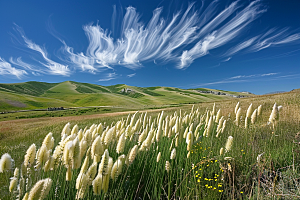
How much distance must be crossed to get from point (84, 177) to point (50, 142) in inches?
35.7

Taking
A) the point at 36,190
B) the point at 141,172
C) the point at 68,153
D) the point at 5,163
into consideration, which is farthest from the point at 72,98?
the point at 36,190

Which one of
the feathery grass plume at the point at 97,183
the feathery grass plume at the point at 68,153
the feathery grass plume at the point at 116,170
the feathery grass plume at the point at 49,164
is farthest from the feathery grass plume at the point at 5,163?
the feathery grass plume at the point at 116,170

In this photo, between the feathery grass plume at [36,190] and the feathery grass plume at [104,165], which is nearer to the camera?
the feathery grass plume at [36,190]

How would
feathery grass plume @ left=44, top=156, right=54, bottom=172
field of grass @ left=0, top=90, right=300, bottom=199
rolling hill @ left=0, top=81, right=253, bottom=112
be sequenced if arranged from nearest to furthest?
1. field of grass @ left=0, top=90, right=300, bottom=199
2. feathery grass plume @ left=44, top=156, right=54, bottom=172
3. rolling hill @ left=0, top=81, right=253, bottom=112

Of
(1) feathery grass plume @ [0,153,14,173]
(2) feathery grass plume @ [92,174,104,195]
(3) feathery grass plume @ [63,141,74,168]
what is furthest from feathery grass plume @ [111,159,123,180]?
(1) feathery grass plume @ [0,153,14,173]

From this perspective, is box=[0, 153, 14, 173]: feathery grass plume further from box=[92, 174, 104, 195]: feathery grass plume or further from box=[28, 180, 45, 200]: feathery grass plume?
box=[92, 174, 104, 195]: feathery grass plume

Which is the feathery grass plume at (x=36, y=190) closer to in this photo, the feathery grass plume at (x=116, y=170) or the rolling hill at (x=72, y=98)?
the feathery grass plume at (x=116, y=170)

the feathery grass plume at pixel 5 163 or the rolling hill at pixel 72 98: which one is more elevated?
the rolling hill at pixel 72 98

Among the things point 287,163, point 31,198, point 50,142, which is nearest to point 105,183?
point 31,198

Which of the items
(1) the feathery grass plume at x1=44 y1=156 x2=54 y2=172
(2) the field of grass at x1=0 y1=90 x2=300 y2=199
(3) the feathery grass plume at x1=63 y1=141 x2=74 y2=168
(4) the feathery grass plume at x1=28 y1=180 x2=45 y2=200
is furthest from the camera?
(1) the feathery grass plume at x1=44 y1=156 x2=54 y2=172

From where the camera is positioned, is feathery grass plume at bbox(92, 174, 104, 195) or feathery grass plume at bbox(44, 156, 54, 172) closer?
feathery grass plume at bbox(92, 174, 104, 195)

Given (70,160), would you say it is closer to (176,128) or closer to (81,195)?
(81,195)

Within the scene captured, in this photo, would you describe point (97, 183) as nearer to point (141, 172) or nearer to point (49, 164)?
point (49, 164)

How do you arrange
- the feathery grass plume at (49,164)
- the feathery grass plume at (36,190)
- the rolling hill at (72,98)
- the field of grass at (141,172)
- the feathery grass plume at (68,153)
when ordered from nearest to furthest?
1. the feathery grass plume at (36,190)
2. the feathery grass plume at (68,153)
3. the field of grass at (141,172)
4. the feathery grass plume at (49,164)
5. the rolling hill at (72,98)
